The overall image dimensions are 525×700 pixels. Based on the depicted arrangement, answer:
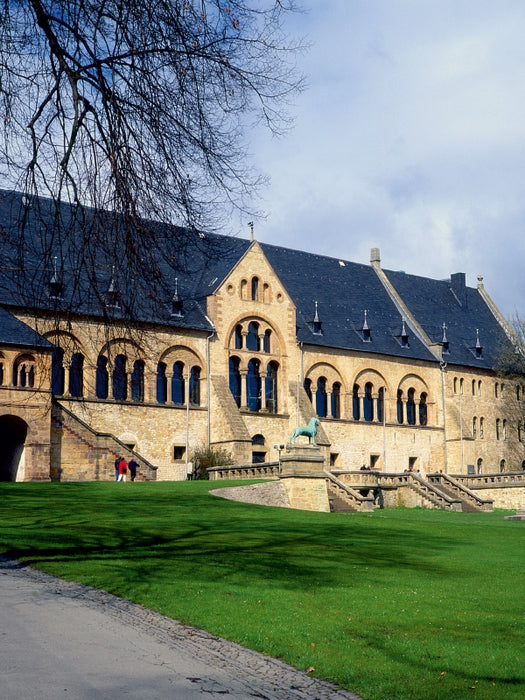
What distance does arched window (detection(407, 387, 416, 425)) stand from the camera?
214ft

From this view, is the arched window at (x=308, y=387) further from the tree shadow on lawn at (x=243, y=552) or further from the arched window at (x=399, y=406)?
the tree shadow on lawn at (x=243, y=552)

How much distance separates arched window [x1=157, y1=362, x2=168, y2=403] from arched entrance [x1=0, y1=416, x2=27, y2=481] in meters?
10.0

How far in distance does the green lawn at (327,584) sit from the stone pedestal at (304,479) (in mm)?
9259

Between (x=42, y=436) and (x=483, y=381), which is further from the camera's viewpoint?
(x=483, y=381)

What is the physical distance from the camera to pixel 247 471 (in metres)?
45.8

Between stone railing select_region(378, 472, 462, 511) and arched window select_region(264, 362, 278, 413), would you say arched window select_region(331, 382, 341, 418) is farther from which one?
stone railing select_region(378, 472, 462, 511)

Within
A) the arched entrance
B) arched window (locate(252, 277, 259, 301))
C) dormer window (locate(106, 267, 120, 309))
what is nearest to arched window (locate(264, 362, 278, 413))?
arched window (locate(252, 277, 259, 301))

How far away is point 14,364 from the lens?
42.7 meters

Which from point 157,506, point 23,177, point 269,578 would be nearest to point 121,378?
point 23,177

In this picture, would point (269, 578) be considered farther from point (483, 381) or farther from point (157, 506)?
point (483, 381)

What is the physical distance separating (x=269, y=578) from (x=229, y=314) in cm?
4110

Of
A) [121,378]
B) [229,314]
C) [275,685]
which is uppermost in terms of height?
[229,314]

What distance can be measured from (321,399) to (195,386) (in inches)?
375

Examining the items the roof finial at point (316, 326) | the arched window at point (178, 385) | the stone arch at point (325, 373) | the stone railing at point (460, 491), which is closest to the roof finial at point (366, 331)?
the stone arch at point (325, 373)
